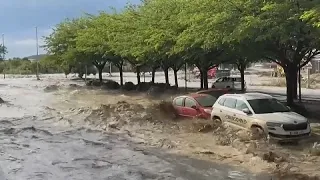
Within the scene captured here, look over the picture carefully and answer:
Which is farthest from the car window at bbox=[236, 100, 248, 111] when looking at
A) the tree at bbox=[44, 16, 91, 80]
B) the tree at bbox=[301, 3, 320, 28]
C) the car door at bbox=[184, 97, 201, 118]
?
the tree at bbox=[44, 16, 91, 80]

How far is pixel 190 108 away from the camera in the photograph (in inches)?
757

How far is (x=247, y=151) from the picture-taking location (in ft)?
46.3

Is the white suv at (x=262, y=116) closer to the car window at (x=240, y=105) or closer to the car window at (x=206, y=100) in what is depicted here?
the car window at (x=240, y=105)

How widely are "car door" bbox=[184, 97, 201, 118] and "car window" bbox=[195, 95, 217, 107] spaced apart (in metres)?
0.23

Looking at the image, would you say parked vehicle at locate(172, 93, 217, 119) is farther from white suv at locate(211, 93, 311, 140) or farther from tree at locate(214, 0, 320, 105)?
tree at locate(214, 0, 320, 105)

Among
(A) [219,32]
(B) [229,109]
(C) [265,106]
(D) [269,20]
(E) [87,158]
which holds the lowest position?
(E) [87,158]

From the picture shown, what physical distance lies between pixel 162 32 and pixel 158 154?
12137mm

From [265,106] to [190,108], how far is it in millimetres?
3828

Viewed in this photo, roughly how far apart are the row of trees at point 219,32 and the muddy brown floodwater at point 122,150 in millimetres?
3547

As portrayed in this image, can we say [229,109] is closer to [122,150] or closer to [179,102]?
[122,150]

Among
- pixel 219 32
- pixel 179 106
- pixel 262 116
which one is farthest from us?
pixel 179 106

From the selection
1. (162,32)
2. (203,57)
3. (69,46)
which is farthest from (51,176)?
(69,46)

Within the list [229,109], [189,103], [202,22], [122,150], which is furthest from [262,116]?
[202,22]

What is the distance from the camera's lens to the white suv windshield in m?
15.8
